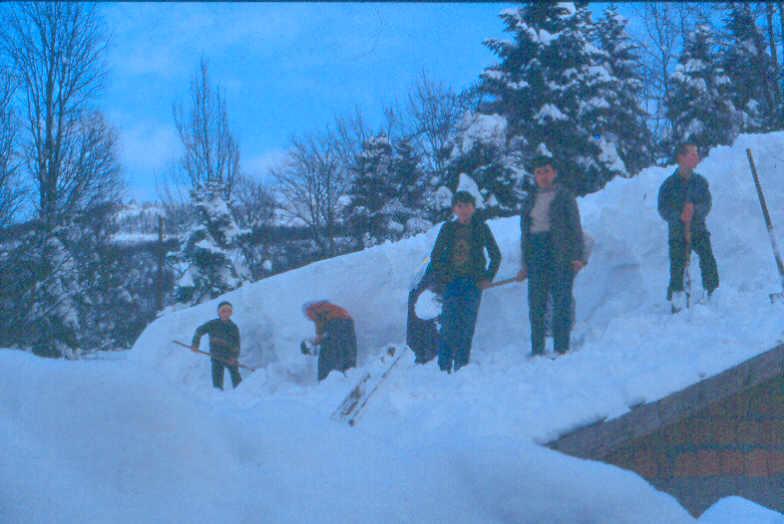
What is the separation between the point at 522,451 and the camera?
1757 millimetres

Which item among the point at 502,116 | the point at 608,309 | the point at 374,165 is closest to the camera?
the point at 608,309

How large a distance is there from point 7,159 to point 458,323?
5150 mm

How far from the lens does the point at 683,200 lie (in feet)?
19.4

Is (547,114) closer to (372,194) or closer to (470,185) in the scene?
(470,185)

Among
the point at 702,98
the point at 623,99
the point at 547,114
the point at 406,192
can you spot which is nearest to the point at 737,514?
the point at 547,114

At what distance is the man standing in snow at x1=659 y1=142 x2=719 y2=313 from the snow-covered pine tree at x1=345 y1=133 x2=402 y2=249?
2130 cm

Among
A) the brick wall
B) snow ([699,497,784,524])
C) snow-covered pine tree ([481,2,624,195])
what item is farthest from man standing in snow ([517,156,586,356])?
snow-covered pine tree ([481,2,624,195])

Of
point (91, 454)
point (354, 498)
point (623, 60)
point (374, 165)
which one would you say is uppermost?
point (623, 60)

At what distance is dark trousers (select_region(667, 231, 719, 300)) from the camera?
5926 millimetres

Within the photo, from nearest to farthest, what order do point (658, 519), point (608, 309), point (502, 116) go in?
point (658, 519) → point (608, 309) → point (502, 116)

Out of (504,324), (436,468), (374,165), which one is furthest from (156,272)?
(436,468)

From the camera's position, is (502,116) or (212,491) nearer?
(212,491)

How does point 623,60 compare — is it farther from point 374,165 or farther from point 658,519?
point 658,519

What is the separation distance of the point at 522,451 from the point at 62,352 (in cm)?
1036
